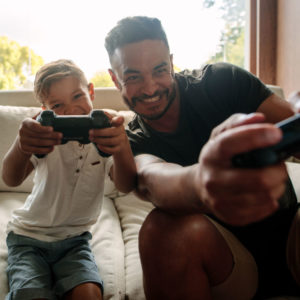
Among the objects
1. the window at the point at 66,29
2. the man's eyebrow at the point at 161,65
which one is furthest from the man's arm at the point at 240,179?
the window at the point at 66,29

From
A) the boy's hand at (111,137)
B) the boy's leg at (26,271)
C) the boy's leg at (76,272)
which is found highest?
the boy's hand at (111,137)

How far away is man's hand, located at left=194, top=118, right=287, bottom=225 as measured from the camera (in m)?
0.40

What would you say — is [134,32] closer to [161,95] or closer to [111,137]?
[161,95]

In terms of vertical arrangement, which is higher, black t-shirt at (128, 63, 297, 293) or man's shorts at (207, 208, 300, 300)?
black t-shirt at (128, 63, 297, 293)

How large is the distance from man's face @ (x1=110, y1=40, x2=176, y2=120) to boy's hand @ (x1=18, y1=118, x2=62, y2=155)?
330 mm

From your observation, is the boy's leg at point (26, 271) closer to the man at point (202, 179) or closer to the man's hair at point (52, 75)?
the man at point (202, 179)

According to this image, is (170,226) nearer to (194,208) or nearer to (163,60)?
(194,208)

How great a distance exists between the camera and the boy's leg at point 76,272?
2.75ft

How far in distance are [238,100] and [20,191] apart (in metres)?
1.10

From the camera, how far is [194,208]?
0.63 meters

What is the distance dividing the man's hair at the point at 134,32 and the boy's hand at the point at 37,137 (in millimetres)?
417

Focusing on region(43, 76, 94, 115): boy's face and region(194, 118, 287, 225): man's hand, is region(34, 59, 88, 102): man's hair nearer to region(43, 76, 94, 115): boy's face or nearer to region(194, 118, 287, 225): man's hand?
region(43, 76, 94, 115): boy's face

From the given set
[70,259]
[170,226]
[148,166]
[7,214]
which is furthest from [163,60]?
[7,214]

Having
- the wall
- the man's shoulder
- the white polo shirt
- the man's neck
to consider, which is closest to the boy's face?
the white polo shirt
